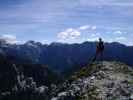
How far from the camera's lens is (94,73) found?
42219mm

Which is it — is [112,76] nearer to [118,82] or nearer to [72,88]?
[118,82]

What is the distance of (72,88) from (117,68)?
11496 millimetres

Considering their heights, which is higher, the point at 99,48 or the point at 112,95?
the point at 99,48

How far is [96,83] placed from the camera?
3750cm

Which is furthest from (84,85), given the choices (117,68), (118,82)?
(117,68)

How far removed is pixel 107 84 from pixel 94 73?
5276 mm

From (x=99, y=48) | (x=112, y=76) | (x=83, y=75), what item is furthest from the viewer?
(x=99, y=48)

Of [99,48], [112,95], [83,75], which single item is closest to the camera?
[112,95]

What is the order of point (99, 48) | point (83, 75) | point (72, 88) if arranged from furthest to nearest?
point (99, 48), point (83, 75), point (72, 88)

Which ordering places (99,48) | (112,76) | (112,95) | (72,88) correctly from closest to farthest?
(112,95) → (72,88) → (112,76) → (99,48)

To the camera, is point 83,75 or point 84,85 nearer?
point 84,85

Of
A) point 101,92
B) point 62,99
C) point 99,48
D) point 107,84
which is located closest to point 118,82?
point 107,84

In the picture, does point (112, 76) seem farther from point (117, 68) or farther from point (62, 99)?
point (62, 99)

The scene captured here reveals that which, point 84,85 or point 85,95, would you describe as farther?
point 84,85
